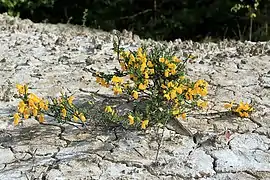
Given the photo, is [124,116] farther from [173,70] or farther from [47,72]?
[47,72]

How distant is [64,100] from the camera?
11.1ft

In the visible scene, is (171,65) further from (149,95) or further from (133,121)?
(133,121)

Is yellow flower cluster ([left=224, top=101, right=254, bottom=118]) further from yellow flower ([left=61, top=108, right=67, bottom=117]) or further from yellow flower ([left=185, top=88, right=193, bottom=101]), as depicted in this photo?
yellow flower ([left=61, top=108, right=67, bottom=117])

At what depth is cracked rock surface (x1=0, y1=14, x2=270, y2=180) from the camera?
10.4 feet

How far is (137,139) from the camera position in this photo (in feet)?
11.3

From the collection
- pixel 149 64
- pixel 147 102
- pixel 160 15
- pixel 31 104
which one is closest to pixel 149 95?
pixel 147 102

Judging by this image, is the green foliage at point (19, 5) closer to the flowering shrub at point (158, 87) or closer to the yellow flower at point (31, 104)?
the flowering shrub at point (158, 87)

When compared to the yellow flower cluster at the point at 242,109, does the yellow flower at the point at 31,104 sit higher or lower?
higher

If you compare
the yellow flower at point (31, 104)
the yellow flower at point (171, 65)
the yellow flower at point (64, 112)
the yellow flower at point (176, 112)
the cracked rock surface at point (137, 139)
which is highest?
the yellow flower at point (171, 65)

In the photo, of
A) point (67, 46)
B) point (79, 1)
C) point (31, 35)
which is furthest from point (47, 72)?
point (79, 1)

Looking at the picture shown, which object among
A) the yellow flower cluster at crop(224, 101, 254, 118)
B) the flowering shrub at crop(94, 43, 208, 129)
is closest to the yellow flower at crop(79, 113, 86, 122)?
the flowering shrub at crop(94, 43, 208, 129)

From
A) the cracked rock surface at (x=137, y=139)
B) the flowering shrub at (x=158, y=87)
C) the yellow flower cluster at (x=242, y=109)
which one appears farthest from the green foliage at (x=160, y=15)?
the flowering shrub at (x=158, y=87)

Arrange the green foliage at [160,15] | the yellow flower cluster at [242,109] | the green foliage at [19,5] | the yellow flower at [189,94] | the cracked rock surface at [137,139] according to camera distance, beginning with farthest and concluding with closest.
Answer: the green foliage at [19,5] → the green foliage at [160,15] → the yellow flower cluster at [242,109] → the yellow flower at [189,94] → the cracked rock surface at [137,139]

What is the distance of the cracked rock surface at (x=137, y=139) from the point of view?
3.18 metres
